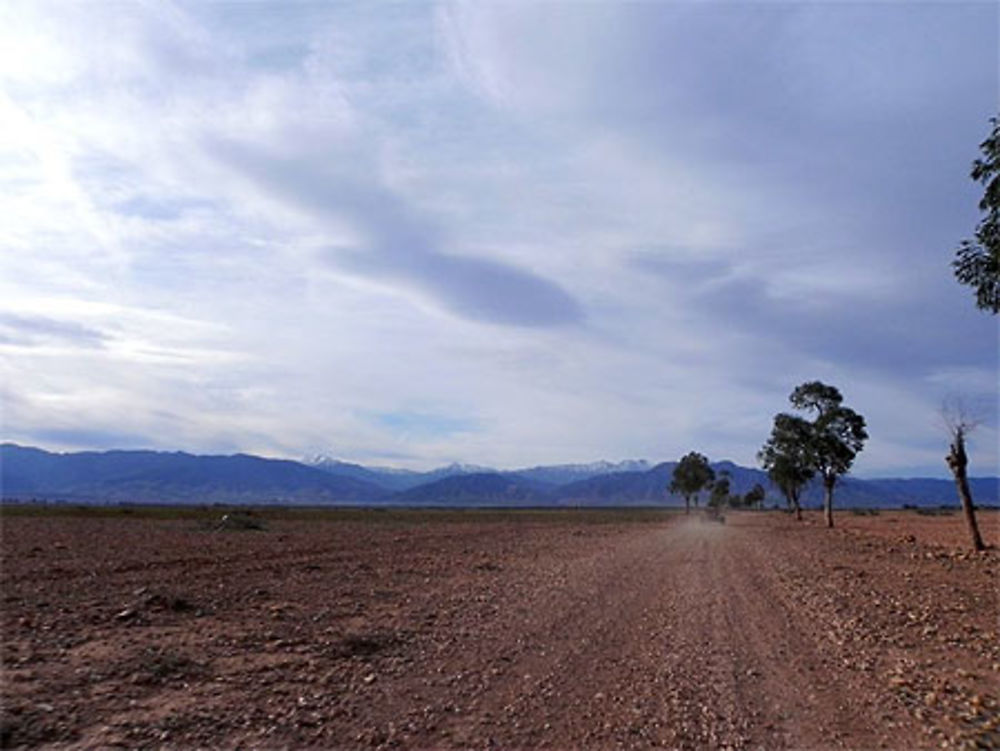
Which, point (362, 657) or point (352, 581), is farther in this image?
point (352, 581)

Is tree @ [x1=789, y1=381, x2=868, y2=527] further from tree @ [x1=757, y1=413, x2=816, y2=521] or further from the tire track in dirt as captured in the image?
the tire track in dirt

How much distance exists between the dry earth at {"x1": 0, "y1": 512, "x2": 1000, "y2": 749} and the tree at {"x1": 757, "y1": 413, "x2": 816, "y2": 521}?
170 ft

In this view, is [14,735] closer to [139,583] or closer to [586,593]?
[139,583]

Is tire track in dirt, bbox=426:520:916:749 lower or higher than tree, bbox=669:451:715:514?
lower

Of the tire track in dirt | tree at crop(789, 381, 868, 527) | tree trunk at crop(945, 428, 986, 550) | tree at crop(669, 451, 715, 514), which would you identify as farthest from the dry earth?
tree at crop(669, 451, 715, 514)

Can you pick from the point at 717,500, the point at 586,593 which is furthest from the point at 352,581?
the point at 717,500

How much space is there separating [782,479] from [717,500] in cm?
3529

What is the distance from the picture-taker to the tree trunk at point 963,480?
28203 mm

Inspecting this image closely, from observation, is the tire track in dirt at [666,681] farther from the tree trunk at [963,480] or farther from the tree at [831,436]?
the tree at [831,436]

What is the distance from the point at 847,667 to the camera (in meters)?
9.98

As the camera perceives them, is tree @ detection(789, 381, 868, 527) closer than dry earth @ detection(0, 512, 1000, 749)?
No

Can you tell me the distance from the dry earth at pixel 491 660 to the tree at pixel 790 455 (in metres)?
51.7

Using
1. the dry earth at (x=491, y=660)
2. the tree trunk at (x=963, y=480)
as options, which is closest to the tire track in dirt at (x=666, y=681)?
the dry earth at (x=491, y=660)

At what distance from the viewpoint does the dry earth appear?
730 cm
